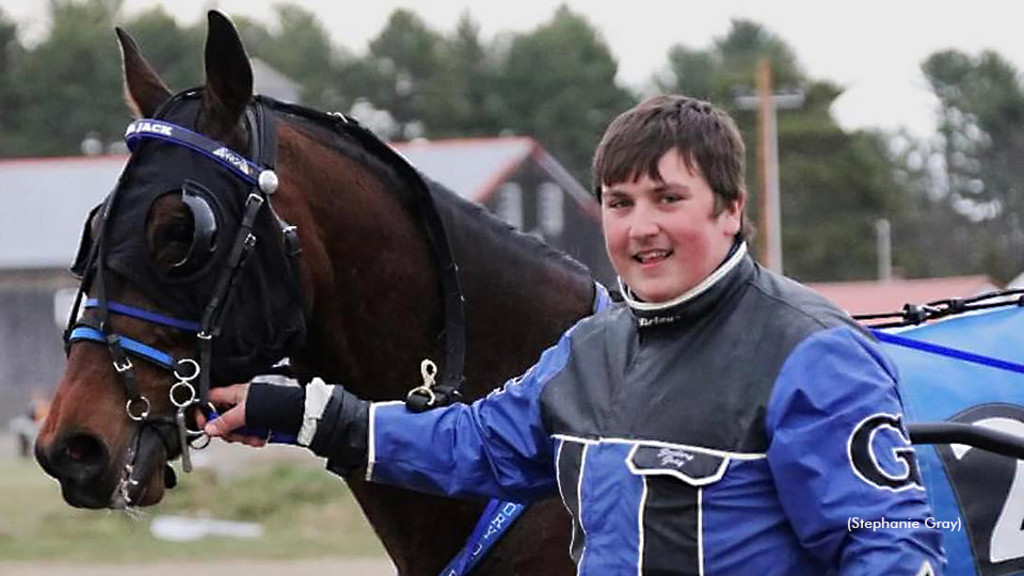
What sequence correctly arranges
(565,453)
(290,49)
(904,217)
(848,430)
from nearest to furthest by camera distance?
(848,430) → (565,453) → (904,217) → (290,49)

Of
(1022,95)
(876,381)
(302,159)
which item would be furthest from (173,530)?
(1022,95)

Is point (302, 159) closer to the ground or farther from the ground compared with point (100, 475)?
farther from the ground

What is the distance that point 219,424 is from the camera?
288cm

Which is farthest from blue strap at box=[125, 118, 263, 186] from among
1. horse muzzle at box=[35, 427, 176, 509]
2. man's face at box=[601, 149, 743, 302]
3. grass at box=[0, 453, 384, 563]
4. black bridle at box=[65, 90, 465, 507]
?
grass at box=[0, 453, 384, 563]

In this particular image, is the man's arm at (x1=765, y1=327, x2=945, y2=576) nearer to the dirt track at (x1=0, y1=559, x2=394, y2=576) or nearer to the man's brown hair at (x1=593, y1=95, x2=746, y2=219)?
the man's brown hair at (x1=593, y1=95, x2=746, y2=219)

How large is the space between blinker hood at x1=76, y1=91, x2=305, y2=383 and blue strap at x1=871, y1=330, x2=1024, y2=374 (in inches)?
47.7

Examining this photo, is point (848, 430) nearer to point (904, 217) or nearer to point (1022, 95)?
point (904, 217)

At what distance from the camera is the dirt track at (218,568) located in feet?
33.7

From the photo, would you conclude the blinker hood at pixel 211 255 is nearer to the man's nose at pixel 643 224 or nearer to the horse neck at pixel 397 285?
the horse neck at pixel 397 285

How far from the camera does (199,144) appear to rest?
3.04 m

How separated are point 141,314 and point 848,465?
131cm

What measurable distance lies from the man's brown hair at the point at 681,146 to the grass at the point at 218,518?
8.54 metres

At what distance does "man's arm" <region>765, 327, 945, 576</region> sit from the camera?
2.22 metres

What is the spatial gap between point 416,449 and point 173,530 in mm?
10171
